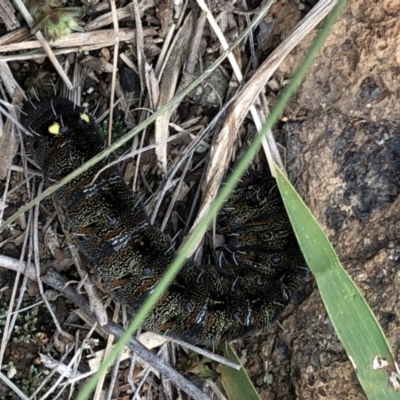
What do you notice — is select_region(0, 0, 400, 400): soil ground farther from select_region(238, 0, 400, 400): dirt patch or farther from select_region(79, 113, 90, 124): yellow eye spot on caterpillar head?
select_region(79, 113, 90, 124): yellow eye spot on caterpillar head

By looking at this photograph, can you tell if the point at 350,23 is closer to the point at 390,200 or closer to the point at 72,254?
the point at 390,200

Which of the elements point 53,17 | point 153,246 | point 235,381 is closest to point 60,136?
point 53,17

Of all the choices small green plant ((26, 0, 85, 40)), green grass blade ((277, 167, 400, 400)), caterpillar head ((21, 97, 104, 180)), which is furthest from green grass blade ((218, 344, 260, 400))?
small green plant ((26, 0, 85, 40))

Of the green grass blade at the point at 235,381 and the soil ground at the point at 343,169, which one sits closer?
the soil ground at the point at 343,169

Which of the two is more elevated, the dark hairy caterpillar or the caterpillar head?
the caterpillar head

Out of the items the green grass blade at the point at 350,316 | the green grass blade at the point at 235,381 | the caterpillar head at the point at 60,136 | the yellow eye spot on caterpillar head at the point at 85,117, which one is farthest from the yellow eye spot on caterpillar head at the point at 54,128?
the green grass blade at the point at 235,381

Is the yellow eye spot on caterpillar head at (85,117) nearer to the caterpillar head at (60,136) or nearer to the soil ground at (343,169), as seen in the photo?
the caterpillar head at (60,136)

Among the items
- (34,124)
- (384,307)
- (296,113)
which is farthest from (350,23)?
(34,124)
